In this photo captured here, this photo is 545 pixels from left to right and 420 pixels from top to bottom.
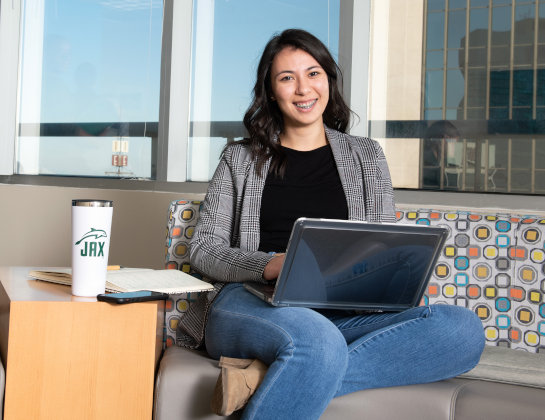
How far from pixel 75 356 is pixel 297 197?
0.77 metres

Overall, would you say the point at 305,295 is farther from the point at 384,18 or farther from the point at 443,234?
the point at 384,18

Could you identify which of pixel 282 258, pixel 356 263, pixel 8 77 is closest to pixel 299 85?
pixel 282 258

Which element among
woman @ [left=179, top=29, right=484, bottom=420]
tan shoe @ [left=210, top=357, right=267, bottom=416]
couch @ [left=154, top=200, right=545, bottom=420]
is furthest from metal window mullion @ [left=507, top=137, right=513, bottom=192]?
tan shoe @ [left=210, top=357, right=267, bottom=416]

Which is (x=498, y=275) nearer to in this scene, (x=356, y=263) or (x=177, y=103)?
(x=356, y=263)

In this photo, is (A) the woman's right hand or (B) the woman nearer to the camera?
(B) the woman

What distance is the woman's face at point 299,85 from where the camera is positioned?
1.82 m

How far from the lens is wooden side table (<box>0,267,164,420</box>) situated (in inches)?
47.4

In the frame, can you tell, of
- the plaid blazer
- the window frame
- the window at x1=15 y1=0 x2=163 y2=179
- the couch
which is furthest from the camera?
the window at x1=15 y1=0 x2=163 y2=179

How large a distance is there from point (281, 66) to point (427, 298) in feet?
2.57

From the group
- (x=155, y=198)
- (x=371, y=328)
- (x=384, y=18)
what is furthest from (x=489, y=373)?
(x=155, y=198)

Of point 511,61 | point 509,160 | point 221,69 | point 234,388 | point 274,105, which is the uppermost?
point 221,69

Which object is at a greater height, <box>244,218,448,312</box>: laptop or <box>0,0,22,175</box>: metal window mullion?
<box>0,0,22,175</box>: metal window mullion

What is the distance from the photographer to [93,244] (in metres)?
1.23

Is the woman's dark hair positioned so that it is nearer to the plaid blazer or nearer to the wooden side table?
the plaid blazer
